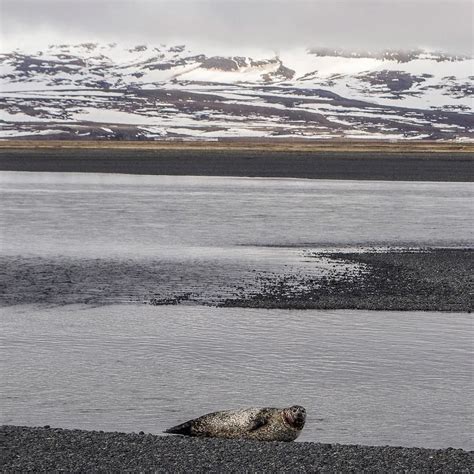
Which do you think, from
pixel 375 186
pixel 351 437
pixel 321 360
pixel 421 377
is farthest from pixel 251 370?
pixel 375 186

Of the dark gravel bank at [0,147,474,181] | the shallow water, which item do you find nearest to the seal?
the shallow water

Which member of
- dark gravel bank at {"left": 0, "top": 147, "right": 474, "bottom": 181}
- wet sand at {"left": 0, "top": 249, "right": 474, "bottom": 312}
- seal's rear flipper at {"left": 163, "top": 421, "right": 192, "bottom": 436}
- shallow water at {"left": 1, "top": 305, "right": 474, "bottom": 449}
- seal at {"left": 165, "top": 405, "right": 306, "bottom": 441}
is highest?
seal at {"left": 165, "top": 405, "right": 306, "bottom": 441}

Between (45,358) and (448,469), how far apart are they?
7807 mm

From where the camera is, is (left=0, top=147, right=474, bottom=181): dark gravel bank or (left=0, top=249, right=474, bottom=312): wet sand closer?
(left=0, top=249, right=474, bottom=312): wet sand

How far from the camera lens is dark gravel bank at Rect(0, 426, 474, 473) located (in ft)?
34.4

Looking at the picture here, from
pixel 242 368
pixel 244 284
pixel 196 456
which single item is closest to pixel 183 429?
pixel 196 456

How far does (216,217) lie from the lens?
42594 mm

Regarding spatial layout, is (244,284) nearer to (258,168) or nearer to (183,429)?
(183,429)

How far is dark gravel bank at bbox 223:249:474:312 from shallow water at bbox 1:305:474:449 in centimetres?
82

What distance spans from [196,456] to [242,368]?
201 inches

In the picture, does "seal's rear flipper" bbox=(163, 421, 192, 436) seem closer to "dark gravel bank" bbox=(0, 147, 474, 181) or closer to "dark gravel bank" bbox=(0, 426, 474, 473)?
"dark gravel bank" bbox=(0, 426, 474, 473)

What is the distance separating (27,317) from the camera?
65.7 feet

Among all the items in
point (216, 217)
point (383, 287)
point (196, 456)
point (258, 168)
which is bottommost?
point (258, 168)

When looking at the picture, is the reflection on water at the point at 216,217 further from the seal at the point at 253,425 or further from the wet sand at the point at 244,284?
the seal at the point at 253,425
